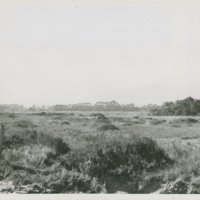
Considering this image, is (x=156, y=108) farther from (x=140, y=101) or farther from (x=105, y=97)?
(x=105, y=97)

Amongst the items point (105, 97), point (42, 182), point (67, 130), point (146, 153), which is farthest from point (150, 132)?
point (42, 182)

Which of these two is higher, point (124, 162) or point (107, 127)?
point (107, 127)

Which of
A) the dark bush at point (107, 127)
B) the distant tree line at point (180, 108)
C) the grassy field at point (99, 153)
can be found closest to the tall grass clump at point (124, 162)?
the grassy field at point (99, 153)

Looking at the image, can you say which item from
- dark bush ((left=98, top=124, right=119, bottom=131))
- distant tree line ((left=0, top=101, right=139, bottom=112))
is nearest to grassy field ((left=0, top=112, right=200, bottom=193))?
dark bush ((left=98, top=124, right=119, bottom=131))

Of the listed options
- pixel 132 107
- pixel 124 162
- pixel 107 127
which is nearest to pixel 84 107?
pixel 107 127

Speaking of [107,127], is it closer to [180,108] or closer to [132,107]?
[132,107]

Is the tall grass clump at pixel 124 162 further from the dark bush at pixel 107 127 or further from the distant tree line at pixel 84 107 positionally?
the distant tree line at pixel 84 107
